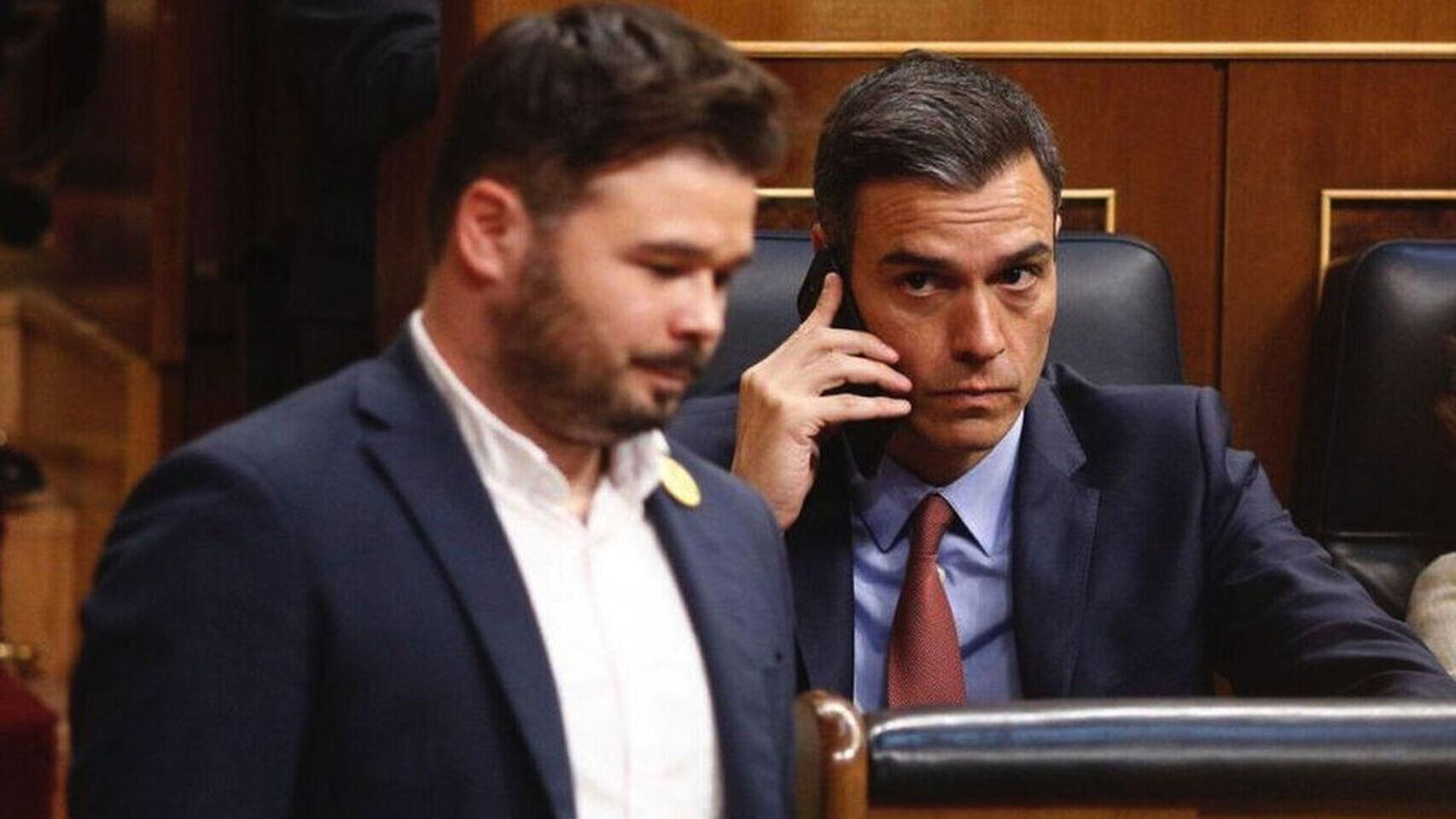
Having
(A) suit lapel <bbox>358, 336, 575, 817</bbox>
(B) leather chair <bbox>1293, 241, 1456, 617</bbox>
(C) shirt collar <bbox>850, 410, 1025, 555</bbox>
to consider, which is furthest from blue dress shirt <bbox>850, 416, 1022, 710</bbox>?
(A) suit lapel <bbox>358, 336, 575, 817</bbox>

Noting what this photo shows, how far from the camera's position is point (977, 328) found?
1.65m

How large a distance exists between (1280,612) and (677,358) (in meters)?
0.91

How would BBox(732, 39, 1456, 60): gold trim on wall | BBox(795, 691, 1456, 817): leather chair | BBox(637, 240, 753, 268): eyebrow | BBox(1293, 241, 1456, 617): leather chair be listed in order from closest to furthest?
BBox(637, 240, 753, 268): eyebrow → BBox(795, 691, 1456, 817): leather chair → BBox(1293, 241, 1456, 617): leather chair → BBox(732, 39, 1456, 60): gold trim on wall

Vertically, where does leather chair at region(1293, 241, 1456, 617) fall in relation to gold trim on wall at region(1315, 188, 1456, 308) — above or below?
below

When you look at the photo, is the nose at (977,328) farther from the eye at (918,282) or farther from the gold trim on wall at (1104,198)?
the gold trim on wall at (1104,198)

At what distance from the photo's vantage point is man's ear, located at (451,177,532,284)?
3.06 ft

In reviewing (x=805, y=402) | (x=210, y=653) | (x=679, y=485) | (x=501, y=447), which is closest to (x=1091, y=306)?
(x=805, y=402)

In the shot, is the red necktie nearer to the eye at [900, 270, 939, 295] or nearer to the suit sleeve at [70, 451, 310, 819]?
the eye at [900, 270, 939, 295]

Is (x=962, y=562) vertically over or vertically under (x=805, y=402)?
under

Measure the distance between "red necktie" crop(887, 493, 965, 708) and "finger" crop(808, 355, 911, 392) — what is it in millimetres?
110

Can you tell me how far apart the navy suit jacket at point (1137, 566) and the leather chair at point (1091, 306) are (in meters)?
0.10

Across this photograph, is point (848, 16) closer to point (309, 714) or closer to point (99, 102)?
point (309, 714)

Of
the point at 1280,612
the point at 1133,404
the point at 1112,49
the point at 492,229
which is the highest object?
the point at 492,229

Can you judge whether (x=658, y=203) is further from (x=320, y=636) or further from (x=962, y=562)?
(x=962, y=562)
